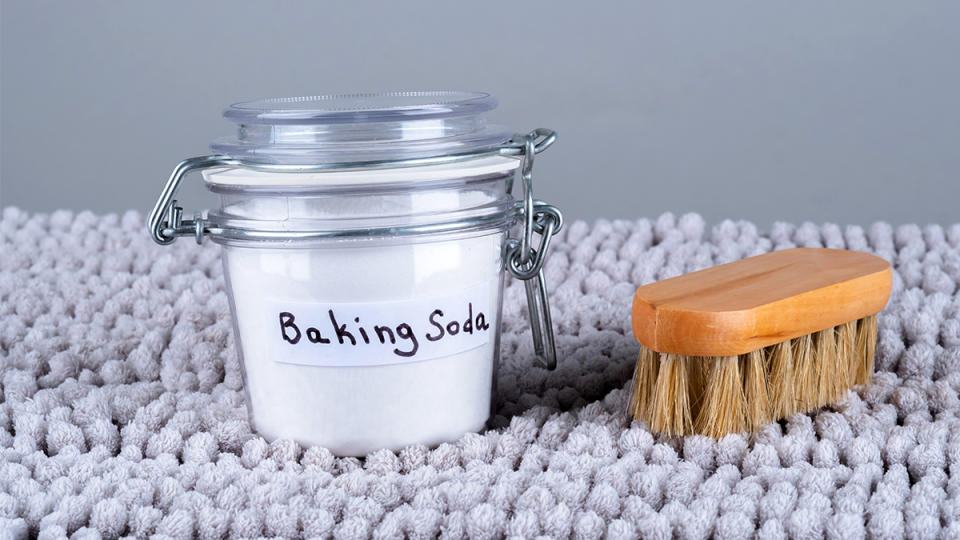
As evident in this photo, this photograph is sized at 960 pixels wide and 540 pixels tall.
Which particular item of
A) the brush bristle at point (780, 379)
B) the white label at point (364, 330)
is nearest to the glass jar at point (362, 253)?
the white label at point (364, 330)

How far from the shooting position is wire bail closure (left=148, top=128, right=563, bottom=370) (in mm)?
524

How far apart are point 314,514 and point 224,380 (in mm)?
227

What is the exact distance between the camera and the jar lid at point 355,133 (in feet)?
1.74

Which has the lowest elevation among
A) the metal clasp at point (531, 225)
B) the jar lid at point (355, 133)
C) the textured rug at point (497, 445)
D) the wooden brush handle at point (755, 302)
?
the textured rug at point (497, 445)

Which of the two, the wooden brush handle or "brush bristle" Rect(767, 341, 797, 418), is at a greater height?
the wooden brush handle

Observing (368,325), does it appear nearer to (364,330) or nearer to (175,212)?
(364,330)

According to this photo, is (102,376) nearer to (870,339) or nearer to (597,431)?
(597,431)

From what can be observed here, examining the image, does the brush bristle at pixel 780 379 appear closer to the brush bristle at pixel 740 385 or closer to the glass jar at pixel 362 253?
the brush bristle at pixel 740 385

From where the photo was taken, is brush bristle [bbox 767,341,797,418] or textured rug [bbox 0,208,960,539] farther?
brush bristle [bbox 767,341,797,418]

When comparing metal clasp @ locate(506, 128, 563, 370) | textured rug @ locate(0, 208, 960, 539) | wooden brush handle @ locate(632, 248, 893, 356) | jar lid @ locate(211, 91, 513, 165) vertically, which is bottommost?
textured rug @ locate(0, 208, 960, 539)

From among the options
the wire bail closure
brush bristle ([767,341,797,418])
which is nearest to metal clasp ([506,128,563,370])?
the wire bail closure

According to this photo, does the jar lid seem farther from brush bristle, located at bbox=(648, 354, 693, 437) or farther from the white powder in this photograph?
brush bristle, located at bbox=(648, 354, 693, 437)

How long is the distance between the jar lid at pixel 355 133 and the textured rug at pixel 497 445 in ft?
0.52

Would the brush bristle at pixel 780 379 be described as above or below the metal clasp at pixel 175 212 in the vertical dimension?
below
